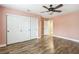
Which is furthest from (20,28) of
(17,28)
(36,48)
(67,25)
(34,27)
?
(67,25)

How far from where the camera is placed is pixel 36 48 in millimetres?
2461

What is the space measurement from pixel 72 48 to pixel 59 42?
34 cm

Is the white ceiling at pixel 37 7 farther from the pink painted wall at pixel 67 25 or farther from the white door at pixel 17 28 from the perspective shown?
the white door at pixel 17 28

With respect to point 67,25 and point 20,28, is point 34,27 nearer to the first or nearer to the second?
point 20,28

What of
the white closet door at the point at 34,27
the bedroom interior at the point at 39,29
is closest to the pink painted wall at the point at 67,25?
the bedroom interior at the point at 39,29

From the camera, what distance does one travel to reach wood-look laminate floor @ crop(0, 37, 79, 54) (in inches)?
91.8

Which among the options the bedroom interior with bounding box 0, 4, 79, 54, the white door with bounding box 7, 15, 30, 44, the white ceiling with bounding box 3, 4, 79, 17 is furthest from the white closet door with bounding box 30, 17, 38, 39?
the white ceiling with bounding box 3, 4, 79, 17

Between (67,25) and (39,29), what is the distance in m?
0.71
